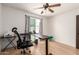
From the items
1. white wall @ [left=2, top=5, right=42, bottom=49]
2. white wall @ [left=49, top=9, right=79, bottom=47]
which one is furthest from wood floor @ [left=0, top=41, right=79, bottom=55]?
white wall @ [left=2, top=5, right=42, bottom=49]

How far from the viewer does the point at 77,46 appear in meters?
1.93

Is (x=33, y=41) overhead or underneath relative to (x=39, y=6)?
underneath

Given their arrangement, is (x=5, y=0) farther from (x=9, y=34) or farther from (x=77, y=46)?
(x=77, y=46)

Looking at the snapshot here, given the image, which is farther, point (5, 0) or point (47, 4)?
point (47, 4)

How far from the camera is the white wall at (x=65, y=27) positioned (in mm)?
1913

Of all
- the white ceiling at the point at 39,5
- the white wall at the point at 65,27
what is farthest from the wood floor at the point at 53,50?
the white ceiling at the point at 39,5

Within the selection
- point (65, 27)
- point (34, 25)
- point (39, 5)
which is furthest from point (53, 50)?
point (39, 5)

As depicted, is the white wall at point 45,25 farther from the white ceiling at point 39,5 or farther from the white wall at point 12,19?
the white wall at point 12,19

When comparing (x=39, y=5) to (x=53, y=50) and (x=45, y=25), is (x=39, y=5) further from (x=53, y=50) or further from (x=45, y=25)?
(x=53, y=50)

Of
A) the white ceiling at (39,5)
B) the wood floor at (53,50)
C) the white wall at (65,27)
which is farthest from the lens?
the white wall at (65,27)

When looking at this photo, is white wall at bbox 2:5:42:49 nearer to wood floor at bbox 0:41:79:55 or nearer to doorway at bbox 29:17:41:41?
doorway at bbox 29:17:41:41

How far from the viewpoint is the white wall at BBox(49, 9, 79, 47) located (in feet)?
6.28

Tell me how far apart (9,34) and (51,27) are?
90 cm

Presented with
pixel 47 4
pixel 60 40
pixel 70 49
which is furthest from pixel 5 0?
pixel 70 49
